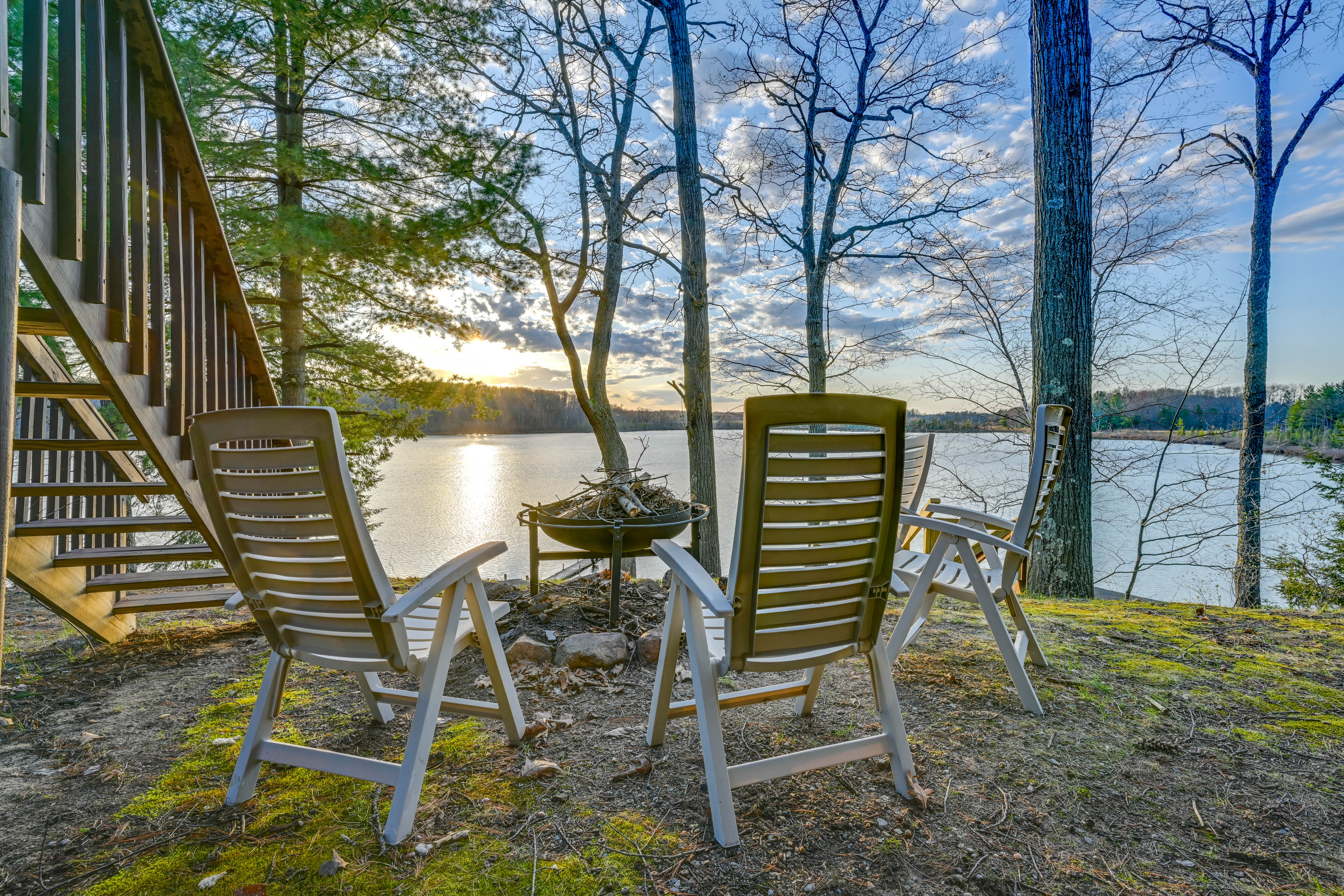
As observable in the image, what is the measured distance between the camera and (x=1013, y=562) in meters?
2.49

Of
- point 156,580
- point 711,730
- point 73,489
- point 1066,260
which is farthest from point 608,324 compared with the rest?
point 711,730

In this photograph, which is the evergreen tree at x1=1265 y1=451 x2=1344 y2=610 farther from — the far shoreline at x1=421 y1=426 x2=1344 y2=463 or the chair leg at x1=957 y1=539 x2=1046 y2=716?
the chair leg at x1=957 y1=539 x2=1046 y2=716

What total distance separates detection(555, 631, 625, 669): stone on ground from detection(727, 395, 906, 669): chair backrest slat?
4.67 feet

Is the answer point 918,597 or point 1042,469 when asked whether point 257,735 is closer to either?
point 918,597

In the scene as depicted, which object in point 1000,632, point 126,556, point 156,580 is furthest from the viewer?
point 156,580

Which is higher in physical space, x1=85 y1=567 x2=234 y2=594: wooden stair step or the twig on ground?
x1=85 y1=567 x2=234 y2=594: wooden stair step

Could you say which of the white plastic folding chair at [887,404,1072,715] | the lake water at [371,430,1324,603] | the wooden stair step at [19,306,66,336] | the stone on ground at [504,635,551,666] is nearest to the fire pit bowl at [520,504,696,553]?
the stone on ground at [504,635,551,666]

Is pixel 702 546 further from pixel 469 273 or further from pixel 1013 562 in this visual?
pixel 1013 562

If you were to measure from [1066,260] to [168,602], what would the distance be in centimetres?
665

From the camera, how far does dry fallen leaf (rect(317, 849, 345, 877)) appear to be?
5.03 ft

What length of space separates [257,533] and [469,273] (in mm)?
5809

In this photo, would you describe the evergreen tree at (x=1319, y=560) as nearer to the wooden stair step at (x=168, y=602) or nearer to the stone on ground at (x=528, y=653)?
the stone on ground at (x=528, y=653)

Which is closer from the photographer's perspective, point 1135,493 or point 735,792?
point 735,792

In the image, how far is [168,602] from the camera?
10.7 ft
